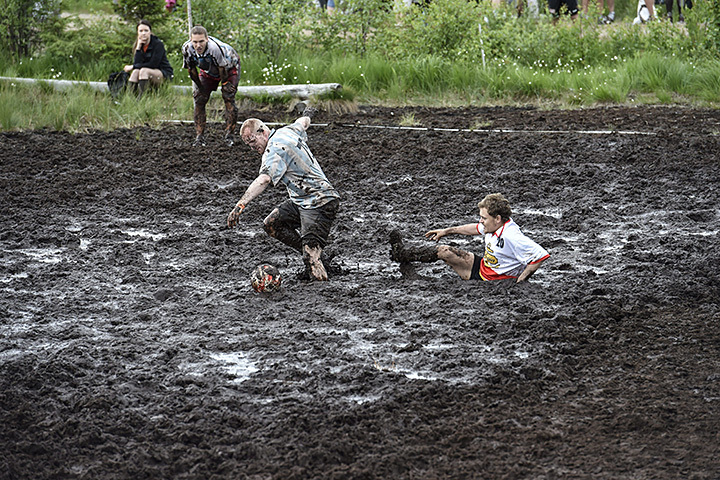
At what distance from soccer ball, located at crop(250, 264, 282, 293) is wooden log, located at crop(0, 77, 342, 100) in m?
8.92

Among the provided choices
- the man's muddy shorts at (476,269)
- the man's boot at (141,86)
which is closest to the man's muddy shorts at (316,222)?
the man's muddy shorts at (476,269)

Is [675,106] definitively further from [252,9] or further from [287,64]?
[252,9]

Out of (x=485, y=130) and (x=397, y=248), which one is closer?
(x=397, y=248)

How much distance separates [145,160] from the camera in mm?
11859

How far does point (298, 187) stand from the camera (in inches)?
285

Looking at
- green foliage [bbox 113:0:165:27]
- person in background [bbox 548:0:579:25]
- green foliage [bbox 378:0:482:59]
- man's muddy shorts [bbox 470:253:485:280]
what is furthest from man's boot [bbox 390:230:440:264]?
person in background [bbox 548:0:579:25]

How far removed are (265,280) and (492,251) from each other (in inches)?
71.9

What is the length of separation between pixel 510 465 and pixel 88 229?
5963mm

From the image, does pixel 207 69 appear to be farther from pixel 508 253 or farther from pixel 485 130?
pixel 508 253

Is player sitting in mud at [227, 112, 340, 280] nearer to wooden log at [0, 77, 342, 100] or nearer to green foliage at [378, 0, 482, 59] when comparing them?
wooden log at [0, 77, 342, 100]

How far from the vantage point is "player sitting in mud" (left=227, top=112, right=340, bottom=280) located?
23.0ft

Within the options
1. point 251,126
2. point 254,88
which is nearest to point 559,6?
point 254,88

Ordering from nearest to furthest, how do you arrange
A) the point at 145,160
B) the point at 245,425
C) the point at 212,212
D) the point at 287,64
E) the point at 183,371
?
the point at 245,425, the point at 183,371, the point at 212,212, the point at 145,160, the point at 287,64

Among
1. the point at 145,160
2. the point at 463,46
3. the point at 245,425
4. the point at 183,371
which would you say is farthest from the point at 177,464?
the point at 463,46
